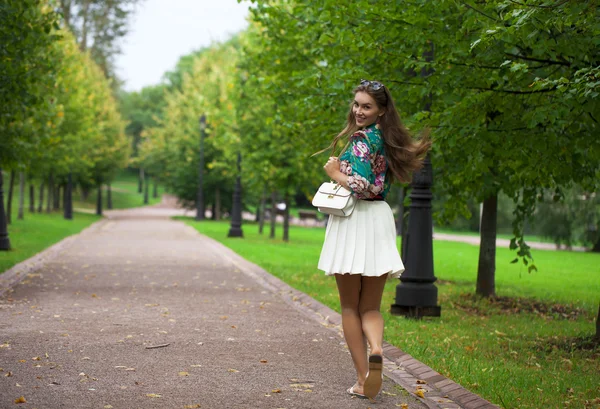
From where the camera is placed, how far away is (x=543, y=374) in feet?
22.8

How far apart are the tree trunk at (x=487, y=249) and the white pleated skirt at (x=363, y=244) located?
26.8 ft

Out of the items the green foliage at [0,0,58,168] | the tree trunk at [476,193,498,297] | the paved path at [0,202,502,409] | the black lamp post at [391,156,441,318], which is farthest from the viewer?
the tree trunk at [476,193,498,297]

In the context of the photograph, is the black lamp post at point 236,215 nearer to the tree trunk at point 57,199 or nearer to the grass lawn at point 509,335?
the grass lawn at point 509,335

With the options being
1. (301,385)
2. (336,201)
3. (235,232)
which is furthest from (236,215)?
(336,201)

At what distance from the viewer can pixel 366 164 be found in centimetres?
559

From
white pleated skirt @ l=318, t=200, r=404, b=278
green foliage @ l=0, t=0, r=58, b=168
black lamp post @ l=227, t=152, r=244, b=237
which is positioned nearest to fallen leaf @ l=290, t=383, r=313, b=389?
white pleated skirt @ l=318, t=200, r=404, b=278

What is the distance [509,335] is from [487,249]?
13.3ft

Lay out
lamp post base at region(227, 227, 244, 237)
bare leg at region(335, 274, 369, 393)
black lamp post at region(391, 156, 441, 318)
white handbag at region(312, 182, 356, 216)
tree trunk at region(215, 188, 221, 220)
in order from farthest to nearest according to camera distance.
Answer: tree trunk at region(215, 188, 221, 220)
lamp post base at region(227, 227, 244, 237)
black lamp post at region(391, 156, 441, 318)
bare leg at region(335, 274, 369, 393)
white handbag at region(312, 182, 356, 216)

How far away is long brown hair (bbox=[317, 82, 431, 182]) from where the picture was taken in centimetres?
572

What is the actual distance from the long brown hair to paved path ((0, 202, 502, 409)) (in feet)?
5.21

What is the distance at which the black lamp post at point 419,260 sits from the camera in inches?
408

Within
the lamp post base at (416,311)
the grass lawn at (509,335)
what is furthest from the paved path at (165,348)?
the lamp post base at (416,311)

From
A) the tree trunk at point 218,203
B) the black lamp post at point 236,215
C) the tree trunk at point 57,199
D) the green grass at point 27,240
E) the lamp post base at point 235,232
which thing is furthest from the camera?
the tree trunk at point 57,199

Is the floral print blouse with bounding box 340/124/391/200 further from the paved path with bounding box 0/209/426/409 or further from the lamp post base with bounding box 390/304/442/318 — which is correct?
the lamp post base with bounding box 390/304/442/318
